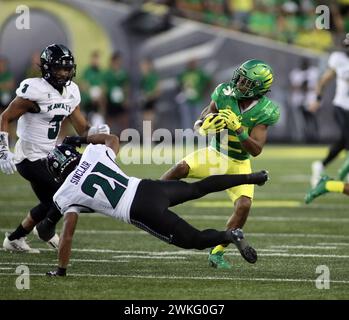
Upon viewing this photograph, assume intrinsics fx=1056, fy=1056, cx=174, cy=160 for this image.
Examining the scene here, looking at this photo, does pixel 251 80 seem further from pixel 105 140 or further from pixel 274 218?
pixel 274 218

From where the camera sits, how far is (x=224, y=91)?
7336mm

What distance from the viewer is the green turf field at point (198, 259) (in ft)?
19.7

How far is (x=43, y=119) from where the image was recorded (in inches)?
305

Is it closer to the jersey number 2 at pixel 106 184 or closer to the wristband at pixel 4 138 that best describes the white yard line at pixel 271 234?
the wristband at pixel 4 138

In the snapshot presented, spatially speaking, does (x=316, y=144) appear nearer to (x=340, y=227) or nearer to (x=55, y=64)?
(x=340, y=227)

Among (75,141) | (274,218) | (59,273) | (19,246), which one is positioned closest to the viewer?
(59,273)

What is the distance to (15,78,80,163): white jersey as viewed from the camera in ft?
24.8

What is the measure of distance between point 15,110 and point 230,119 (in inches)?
63.7

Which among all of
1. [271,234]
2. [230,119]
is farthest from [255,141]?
[271,234]

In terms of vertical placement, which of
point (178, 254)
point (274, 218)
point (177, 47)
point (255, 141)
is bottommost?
point (274, 218)

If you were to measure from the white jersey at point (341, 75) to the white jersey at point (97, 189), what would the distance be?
5561 millimetres

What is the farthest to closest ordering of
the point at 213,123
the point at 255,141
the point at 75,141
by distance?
the point at 255,141
the point at 213,123
the point at 75,141

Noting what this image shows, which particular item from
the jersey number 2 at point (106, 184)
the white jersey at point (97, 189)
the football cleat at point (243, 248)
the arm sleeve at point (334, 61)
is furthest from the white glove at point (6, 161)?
the arm sleeve at point (334, 61)
